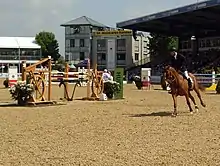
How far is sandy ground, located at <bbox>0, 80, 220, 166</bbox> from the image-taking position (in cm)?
798

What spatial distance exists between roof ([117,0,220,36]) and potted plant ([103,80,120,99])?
25827 mm

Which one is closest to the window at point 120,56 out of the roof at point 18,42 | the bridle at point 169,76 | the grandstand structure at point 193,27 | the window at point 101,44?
the window at point 101,44

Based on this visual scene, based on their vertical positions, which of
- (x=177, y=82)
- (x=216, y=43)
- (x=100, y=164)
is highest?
(x=216, y=43)

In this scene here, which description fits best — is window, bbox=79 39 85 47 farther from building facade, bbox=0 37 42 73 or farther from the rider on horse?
the rider on horse

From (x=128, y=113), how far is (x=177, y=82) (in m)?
1.98

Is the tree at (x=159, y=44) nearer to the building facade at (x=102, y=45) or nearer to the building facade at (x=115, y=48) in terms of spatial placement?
the building facade at (x=102, y=45)

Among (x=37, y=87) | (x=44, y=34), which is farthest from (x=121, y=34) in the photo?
(x=37, y=87)

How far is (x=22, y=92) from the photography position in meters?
19.7

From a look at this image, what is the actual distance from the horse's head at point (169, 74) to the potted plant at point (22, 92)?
665 centimetres

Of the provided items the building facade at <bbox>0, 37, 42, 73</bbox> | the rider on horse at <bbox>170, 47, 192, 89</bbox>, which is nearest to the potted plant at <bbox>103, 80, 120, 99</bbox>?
the rider on horse at <bbox>170, 47, 192, 89</bbox>

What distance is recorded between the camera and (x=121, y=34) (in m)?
97.2

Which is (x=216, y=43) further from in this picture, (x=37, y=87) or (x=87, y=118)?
(x=87, y=118)

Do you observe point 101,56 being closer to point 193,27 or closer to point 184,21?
point 193,27

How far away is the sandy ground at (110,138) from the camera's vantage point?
26.2 feet
